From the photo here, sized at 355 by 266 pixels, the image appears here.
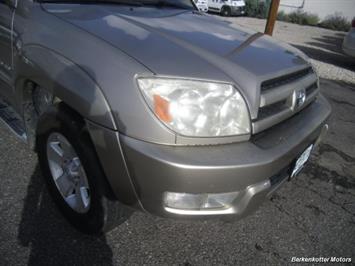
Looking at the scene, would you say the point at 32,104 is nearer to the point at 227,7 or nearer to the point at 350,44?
the point at 350,44

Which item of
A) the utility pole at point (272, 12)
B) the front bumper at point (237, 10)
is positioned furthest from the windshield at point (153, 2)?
the front bumper at point (237, 10)

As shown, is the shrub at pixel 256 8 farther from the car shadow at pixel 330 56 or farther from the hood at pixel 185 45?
the hood at pixel 185 45

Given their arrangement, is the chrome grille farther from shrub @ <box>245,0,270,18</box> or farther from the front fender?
shrub @ <box>245,0,270,18</box>

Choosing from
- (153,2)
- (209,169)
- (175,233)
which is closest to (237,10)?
(153,2)

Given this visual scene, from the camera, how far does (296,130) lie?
6.76 ft

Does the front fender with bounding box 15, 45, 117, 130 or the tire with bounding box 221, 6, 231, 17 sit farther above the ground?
the front fender with bounding box 15, 45, 117, 130

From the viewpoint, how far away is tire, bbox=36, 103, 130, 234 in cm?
184

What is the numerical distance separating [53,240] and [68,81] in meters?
0.98

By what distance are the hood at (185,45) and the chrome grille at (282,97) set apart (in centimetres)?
6

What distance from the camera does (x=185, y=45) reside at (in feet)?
6.39

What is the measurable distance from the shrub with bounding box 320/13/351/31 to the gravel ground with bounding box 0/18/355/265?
2047 centimetres

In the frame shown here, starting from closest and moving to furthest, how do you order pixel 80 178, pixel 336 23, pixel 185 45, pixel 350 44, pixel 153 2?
pixel 185 45 → pixel 80 178 → pixel 153 2 → pixel 350 44 → pixel 336 23

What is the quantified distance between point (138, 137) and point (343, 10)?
24525 millimetres

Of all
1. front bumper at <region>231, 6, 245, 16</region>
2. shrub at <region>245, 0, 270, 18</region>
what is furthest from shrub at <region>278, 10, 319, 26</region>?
front bumper at <region>231, 6, 245, 16</region>
